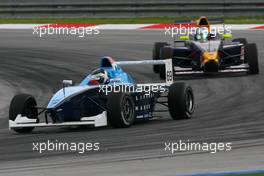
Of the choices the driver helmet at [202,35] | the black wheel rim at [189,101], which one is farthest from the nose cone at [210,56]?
the black wheel rim at [189,101]

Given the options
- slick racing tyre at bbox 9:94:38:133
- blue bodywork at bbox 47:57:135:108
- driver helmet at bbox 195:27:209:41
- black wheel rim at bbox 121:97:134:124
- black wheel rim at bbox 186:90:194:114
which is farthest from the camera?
driver helmet at bbox 195:27:209:41

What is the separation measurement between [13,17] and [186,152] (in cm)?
2484

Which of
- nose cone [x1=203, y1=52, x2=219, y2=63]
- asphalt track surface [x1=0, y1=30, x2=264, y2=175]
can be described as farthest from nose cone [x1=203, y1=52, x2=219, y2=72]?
asphalt track surface [x1=0, y1=30, x2=264, y2=175]

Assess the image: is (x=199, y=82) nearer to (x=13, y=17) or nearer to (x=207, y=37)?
(x=207, y=37)

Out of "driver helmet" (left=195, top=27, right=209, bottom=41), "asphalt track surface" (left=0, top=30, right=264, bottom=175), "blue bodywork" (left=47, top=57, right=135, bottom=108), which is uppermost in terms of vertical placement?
"driver helmet" (left=195, top=27, right=209, bottom=41)

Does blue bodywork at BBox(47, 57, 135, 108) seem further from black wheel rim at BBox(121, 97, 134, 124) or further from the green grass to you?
the green grass

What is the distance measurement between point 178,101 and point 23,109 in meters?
2.39

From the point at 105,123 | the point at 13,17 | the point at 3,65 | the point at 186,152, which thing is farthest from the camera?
the point at 13,17

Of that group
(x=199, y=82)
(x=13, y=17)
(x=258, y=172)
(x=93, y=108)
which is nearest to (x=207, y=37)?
(x=199, y=82)

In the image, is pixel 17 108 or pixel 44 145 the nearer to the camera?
pixel 44 145

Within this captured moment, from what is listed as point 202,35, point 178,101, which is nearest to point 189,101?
point 178,101

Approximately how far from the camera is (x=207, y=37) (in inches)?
842

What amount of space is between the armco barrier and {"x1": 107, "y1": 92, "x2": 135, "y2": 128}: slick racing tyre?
62.8 ft

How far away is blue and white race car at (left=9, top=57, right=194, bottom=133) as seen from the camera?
13.5 metres
